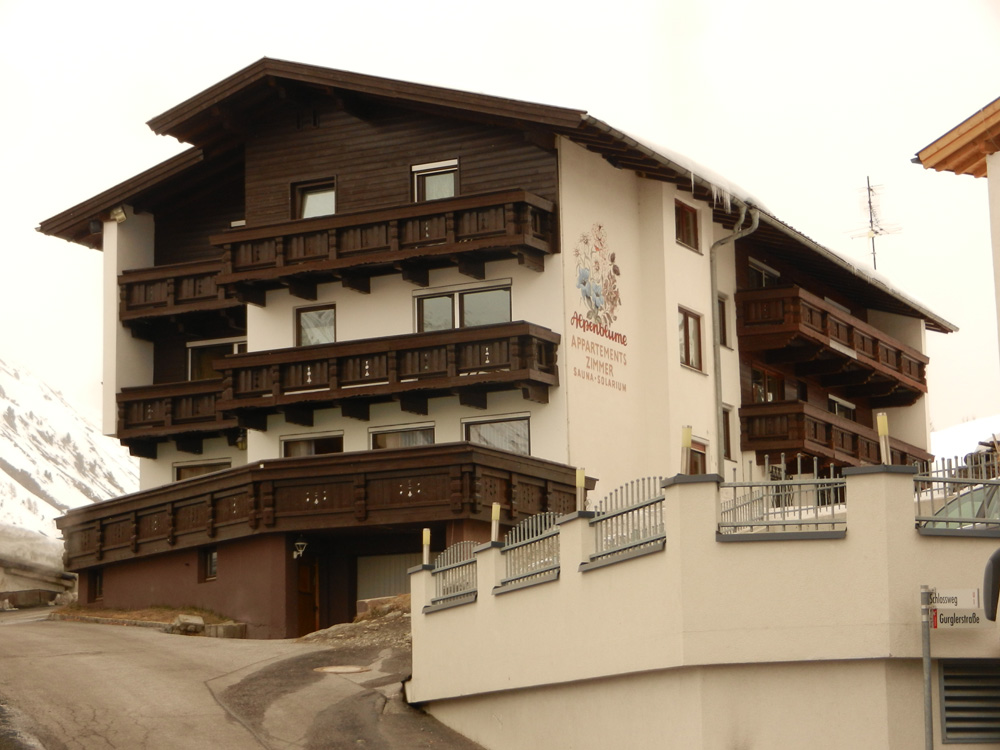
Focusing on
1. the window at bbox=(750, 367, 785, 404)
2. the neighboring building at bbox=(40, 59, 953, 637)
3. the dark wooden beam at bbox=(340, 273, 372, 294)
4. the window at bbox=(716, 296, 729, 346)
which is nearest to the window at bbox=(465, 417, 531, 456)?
the neighboring building at bbox=(40, 59, 953, 637)

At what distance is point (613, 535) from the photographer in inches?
867

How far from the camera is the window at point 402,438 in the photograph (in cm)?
3944

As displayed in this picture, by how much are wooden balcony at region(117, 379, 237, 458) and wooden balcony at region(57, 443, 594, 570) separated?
3.69 meters

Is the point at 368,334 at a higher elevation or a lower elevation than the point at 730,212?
lower

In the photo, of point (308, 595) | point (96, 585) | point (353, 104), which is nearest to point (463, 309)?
point (353, 104)

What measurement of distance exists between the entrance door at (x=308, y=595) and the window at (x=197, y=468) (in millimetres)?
6500

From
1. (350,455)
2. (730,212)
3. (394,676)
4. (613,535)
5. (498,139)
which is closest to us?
(613,535)

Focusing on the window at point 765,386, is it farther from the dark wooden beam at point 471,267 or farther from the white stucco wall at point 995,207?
the white stucco wall at point 995,207

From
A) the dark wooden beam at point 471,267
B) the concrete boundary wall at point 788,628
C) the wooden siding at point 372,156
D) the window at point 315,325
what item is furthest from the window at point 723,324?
the concrete boundary wall at point 788,628

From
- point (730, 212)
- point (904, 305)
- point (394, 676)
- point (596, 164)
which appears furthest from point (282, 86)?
point (904, 305)

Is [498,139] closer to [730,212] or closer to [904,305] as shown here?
[730,212]

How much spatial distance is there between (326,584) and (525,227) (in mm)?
8547

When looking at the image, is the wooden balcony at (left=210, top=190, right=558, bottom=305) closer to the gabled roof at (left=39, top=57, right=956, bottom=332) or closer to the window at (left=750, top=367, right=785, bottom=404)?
the gabled roof at (left=39, top=57, right=956, bottom=332)

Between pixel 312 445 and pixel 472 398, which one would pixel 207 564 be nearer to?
pixel 312 445
